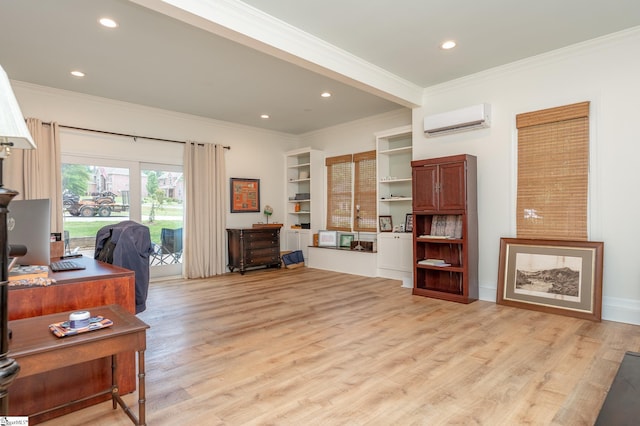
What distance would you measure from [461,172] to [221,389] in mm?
3565

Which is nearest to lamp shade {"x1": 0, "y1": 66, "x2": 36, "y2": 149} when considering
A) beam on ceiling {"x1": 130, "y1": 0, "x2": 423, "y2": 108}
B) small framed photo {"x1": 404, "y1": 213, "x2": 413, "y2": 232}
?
beam on ceiling {"x1": 130, "y1": 0, "x2": 423, "y2": 108}

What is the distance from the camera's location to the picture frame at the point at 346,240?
22.8 feet

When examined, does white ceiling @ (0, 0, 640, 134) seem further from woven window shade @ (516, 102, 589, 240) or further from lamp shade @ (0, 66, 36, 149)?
lamp shade @ (0, 66, 36, 149)

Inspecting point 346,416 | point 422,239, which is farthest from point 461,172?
point 346,416

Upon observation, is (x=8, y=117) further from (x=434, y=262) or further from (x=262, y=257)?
(x=262, y=257)

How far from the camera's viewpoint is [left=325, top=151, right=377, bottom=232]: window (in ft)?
21.7

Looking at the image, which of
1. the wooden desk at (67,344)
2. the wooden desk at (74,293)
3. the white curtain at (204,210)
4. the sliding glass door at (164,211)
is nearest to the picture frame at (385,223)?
the white curtain at (204,210)

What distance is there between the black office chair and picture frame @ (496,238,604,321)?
5.09m

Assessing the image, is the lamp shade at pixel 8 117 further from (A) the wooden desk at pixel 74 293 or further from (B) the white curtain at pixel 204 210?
(B) the white curtain at pixel 204 210

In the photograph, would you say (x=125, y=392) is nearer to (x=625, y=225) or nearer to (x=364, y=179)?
(x=625, y=225)

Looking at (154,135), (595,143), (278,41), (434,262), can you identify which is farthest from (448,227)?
(154,135)

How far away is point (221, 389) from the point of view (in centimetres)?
233

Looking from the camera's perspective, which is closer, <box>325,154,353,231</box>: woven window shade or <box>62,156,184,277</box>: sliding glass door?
<box>62,156,184,277</box>: sliding glass door

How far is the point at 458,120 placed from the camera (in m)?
4.65
